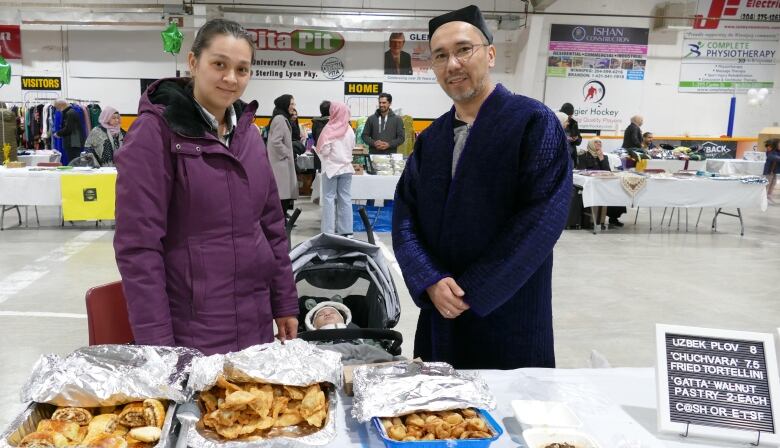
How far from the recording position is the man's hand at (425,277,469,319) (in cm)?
159

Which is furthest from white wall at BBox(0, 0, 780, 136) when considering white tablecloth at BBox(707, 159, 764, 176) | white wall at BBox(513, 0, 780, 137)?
white tablecloth at BBox(707, 159, 764, 176)

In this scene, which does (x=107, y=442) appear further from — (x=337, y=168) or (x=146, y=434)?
(x=337, y=168)

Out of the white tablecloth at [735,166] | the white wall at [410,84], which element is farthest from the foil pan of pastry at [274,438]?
the white wall at [410,84]

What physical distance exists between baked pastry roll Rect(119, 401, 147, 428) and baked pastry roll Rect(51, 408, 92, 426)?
6cm

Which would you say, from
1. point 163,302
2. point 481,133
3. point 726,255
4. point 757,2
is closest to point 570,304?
point 726,255

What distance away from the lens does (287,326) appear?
1.88m

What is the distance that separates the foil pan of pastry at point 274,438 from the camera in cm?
105

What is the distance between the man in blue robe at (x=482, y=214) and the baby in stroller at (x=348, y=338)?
1.41 feet

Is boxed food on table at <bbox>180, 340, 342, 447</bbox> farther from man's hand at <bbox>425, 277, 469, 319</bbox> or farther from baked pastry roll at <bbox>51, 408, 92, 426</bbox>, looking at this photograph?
man's hand at <bbox>425, 277, 469, 319</bbox>

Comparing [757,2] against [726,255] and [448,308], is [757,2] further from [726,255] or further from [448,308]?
[448,308]

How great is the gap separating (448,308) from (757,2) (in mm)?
16359

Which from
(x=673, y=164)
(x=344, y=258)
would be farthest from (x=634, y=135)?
(x=344, y=258)

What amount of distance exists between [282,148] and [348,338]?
15.0 ft

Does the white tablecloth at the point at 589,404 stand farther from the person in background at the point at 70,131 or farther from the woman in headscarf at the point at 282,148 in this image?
the person in background at the point at 70,131
